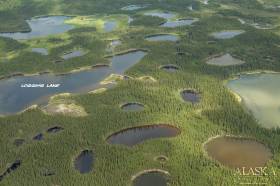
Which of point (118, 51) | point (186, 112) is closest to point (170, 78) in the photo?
point (186, 112)

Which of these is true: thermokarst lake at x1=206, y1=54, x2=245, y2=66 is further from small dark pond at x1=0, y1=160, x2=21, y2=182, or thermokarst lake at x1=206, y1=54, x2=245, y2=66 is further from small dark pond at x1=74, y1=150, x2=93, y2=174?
small dark pond at x1=0, y1=160, x2=21, y2=182

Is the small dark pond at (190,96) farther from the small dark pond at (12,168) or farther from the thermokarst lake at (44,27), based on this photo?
the thermokarst lake at (44,27)

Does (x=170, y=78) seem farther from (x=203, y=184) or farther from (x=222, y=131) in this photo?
(x=203, y=184)

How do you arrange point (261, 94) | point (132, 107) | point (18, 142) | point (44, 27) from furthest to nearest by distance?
point (44, 27), point (261, 94), point (132, 107), point (18, 142)

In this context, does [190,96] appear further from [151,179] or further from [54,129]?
[151,179]

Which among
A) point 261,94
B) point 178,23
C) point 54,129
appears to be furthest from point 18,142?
point 178,23

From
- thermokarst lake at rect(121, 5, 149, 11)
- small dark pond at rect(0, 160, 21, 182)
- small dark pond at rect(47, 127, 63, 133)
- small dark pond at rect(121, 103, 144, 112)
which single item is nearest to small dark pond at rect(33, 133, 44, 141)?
small dark pond at rect(47, 127, 63, 133)
